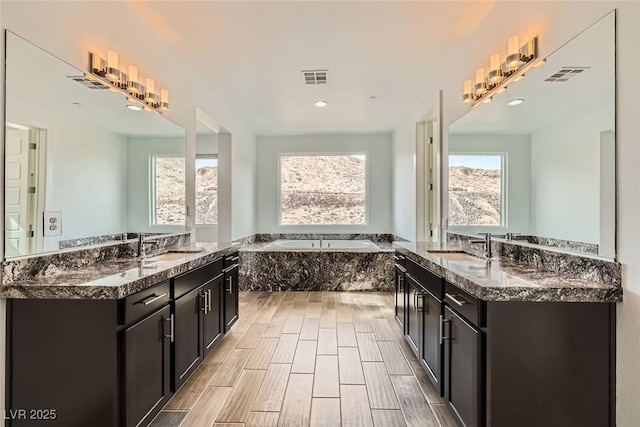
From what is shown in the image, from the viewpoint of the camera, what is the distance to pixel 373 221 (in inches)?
253

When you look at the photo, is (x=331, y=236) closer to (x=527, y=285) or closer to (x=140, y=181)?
(x=140, y=181)

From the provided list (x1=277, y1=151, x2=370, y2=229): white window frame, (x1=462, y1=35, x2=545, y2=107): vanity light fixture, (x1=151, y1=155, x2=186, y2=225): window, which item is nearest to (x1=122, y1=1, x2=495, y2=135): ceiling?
(x1=462, y1=35, x2=545, y2=107): vanity light fixture

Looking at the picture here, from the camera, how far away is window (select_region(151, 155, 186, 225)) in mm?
2873

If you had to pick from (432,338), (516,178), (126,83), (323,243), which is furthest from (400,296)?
(323,243)

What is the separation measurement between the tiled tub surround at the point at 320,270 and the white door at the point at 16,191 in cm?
348

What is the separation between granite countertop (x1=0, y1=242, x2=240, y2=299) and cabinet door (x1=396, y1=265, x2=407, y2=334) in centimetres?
179

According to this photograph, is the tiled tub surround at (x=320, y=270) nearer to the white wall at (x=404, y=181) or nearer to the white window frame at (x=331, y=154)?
the white wall at (x=404, y=181)

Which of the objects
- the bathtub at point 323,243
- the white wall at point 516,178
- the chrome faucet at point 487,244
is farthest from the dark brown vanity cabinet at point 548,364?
the bathtub at point 323,243

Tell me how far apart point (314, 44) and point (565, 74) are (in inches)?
72.5

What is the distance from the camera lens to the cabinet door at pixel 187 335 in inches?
83.5

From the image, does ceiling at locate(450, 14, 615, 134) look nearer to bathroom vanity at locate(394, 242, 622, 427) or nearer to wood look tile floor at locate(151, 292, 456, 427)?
bathroom vanity at locate(394, 242, 622, 427)

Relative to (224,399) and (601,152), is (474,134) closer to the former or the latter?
(601,152)

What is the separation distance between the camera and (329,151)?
6.41m

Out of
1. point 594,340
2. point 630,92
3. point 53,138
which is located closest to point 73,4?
point 53,138
